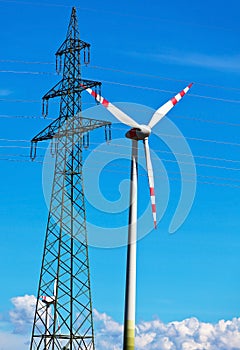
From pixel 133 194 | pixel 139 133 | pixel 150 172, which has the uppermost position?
pixel 139 133

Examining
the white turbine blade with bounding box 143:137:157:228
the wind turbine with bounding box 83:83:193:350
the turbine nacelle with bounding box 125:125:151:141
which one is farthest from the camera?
the turbine nacelle with bounding box 125:125:151:141

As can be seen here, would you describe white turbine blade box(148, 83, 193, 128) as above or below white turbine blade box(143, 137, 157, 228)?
above

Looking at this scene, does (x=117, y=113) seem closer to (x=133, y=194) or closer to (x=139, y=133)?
(x=139, y=133)

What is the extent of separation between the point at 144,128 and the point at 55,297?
26307 mm

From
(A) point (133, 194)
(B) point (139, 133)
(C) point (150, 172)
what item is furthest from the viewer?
(C) point (150, 172)

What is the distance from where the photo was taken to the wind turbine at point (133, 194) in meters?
63.9

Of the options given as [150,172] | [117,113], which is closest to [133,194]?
[150,172]

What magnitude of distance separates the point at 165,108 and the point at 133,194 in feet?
37.7

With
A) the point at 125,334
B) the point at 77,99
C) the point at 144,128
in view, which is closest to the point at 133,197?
the point at 144,128

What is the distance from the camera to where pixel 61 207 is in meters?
89.9

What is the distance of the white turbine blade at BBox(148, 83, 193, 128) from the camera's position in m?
73.0

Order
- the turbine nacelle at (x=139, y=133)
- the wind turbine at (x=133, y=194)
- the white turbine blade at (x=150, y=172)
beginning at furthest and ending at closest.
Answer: the turbine nacelle at (x=139, y=133)
the white turbine blade at (x=150, y=172)
the wind turbine at (x=133, y=194)

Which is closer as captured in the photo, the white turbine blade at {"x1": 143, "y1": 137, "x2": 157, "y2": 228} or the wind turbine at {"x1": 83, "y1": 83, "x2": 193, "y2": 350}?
the wind turbine at {"x1": 83, "y1": 83, "x2": 193, "y2": 350}

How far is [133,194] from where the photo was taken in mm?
67812
